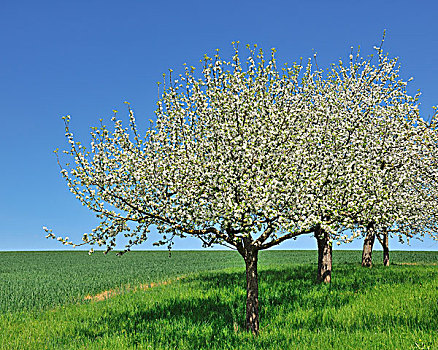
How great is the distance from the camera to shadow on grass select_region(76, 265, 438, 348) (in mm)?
12492

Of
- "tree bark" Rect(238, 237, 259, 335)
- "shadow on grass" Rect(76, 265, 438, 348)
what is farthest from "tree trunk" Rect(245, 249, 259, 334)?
"shadow on grass" Rect(76, 265, 438, 348)

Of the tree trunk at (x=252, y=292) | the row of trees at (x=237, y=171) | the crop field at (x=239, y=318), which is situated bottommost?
the crop field at (x=239, y=318)

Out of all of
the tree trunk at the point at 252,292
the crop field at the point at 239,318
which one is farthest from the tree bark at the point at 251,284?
the crop field at the point at 239,318

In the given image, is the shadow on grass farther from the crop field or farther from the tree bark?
the tree bark

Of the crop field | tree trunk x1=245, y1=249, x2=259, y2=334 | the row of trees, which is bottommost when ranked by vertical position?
the crop field

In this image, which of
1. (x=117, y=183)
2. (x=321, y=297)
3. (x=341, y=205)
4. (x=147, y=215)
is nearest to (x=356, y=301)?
(x=321, y=297)

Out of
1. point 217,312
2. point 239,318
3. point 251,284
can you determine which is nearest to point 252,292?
point 251,284

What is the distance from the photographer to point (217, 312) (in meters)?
15.1

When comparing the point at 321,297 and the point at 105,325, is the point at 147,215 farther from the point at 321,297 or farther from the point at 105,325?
the point at 321,297

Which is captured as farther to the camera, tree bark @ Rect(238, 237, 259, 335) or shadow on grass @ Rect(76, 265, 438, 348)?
shadow on grass @ Rect(76, 265, 438, 348)

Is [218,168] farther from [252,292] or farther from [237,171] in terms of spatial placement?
[252,292]

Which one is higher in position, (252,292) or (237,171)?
(237,171)

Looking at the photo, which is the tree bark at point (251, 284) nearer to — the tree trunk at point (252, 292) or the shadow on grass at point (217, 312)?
the tree trunk at point (252, 292)

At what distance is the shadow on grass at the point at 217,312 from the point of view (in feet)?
41.0
